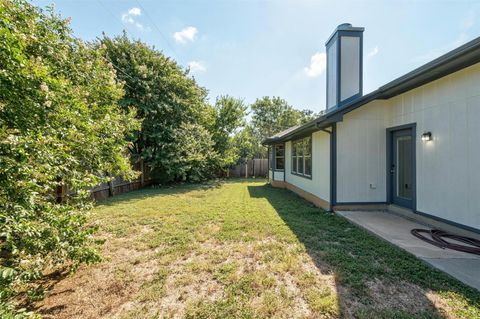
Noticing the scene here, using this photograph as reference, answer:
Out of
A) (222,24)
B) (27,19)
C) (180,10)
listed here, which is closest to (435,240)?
(27,19)

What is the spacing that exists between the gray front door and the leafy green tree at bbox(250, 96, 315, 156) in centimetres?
2552

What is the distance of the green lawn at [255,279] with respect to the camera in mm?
2150

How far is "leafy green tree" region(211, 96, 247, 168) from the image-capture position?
1445 cm

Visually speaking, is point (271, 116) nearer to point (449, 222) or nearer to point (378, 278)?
point (449, 222)

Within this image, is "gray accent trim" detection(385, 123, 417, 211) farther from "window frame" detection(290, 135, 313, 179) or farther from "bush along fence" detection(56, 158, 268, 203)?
"bush along fence" detection(56, 158, 268, 203)

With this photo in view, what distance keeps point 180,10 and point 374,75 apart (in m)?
7.67

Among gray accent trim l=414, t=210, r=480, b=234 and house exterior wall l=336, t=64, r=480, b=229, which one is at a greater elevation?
house exterior wall l=336, t=64, r=480, b=229

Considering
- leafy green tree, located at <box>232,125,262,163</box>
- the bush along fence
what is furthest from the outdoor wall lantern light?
leafy green tree, located at <box>232,125,262,163</box>

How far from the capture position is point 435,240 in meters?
3.56

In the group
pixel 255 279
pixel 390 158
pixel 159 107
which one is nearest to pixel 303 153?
pixel 390 158

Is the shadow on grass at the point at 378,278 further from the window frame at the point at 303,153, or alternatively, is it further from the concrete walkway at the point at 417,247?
the window frame at the point at 303,153

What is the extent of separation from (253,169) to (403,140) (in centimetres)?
1136

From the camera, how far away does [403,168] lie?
527 centimetres

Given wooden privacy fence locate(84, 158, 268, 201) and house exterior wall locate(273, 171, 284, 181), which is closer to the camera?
wooden privacy fence locate(84, 158, 268, 201)
